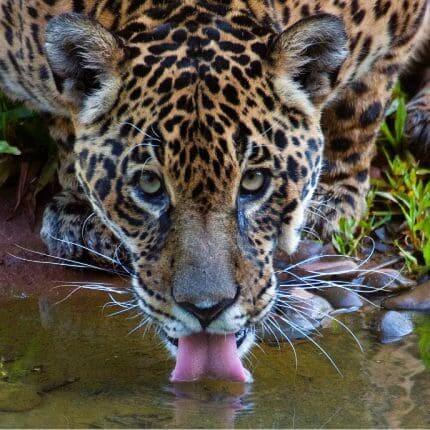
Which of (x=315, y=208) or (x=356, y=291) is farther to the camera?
(x=315, y=208)

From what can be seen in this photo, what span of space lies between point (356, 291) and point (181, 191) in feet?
6.52

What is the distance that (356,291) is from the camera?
7047 millimetres

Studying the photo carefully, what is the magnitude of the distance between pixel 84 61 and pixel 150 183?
0.73m

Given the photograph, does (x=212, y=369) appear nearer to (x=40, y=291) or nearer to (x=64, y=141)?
(x=40, y=291)

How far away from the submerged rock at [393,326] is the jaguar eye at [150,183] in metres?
1.66

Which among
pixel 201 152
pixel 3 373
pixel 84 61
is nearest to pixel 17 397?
pixel 3 373

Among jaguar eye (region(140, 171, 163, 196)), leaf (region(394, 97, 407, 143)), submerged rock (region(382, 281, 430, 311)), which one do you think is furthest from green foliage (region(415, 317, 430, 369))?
leaf (region(394, 97, 407, 143))

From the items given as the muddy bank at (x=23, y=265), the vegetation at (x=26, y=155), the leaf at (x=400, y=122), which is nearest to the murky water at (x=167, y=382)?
the muddy bank at (x=23, y=265)

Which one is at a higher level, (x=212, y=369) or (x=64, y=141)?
(x=64, y=141)

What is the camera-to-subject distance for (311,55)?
595cm

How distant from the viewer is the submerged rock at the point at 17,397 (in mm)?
5316

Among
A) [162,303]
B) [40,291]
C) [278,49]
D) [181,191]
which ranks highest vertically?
[278,49]

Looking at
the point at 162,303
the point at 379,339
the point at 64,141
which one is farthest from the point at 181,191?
the point at 64,141

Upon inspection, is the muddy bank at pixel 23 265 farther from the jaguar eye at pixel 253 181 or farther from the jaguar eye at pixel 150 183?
the jaguar eye at pixel 253 181
